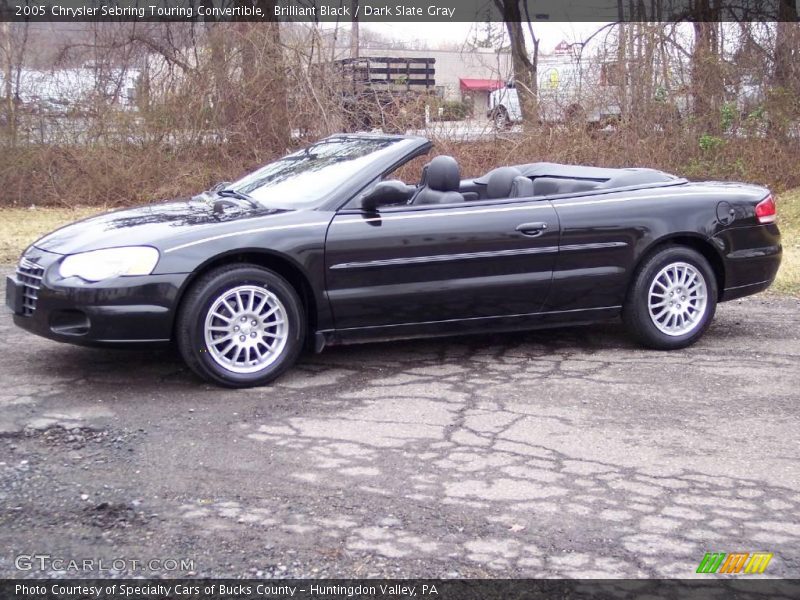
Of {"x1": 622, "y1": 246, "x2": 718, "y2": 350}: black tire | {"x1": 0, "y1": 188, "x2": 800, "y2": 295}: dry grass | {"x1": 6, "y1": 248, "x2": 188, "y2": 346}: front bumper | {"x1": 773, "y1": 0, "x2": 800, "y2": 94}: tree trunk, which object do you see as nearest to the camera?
{"x1": 6, "y1": 248, "x2": 188, "y2": 346}: front bumper

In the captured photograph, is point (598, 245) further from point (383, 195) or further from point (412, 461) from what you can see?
point (412, 461)

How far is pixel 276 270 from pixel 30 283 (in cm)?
140

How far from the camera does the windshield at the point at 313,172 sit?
6.07 m

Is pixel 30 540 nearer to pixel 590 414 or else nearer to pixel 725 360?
pixel 590 414

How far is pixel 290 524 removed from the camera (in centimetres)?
371

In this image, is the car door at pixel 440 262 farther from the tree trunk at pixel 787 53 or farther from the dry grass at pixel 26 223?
the tree trunk at pixel 787 53

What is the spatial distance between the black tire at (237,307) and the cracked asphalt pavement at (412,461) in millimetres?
125

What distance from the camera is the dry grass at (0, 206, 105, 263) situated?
10737 mm

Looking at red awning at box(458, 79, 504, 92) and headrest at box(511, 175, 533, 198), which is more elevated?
red awning at box(458, 79, 504, 92)

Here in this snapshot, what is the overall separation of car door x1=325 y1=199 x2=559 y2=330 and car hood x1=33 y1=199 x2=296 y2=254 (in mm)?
507

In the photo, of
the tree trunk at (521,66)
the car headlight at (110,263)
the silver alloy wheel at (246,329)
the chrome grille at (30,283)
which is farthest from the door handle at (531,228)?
the tree trunk at (521,66)

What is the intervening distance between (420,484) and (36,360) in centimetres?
310

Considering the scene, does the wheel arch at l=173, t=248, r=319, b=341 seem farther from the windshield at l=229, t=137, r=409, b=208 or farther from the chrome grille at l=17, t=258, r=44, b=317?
the chrome grille at l=17, t=258, r=44, b=317

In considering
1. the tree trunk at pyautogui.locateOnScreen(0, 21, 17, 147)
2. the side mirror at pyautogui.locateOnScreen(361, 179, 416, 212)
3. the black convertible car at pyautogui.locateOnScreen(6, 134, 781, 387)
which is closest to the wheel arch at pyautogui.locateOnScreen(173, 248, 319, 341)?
the black convertible car at pyautogui.locateOnScreen(6, 134, 781, 387)
